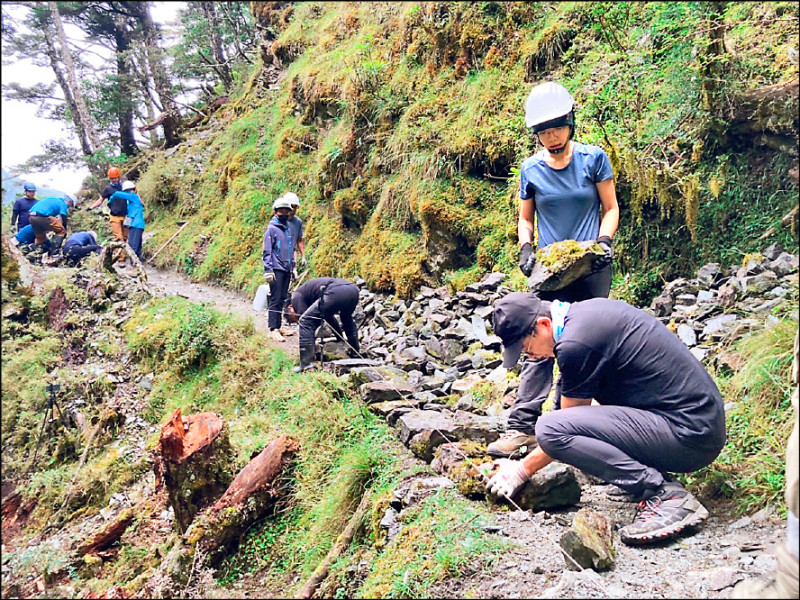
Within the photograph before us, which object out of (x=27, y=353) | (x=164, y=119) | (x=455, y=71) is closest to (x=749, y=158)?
(x=455, y=71)

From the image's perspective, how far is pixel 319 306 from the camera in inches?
253

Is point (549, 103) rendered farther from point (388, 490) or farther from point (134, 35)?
point (134, 35)

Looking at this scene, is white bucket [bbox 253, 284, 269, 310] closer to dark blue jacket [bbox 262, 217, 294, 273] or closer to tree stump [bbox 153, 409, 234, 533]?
dark blue jacket [bbox 262, 217, 294, 273]

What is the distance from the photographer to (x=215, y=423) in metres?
4.71

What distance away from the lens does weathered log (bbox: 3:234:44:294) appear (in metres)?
2.87

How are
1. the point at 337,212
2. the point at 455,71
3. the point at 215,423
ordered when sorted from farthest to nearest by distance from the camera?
the point at 337,212 < the point at 455,71 < the point at 215,423

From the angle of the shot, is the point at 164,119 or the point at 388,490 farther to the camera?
the point at 164,119

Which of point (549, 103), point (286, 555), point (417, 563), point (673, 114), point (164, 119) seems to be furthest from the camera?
point (164, 119)

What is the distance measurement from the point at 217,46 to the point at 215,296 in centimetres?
1164

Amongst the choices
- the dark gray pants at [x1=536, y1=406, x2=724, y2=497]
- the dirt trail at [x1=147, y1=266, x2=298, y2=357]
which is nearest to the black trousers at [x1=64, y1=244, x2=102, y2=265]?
the dirt trail at [x1=147, y1=266, x2=298, y2=357]

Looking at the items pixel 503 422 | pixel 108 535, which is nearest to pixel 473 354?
pixel 503 422

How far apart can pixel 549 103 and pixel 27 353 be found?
3409 mm

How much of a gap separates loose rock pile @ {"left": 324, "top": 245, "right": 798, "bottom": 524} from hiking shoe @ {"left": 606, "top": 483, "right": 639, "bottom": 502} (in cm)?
21

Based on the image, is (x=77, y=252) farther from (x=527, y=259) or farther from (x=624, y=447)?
(x=624, y=447)
